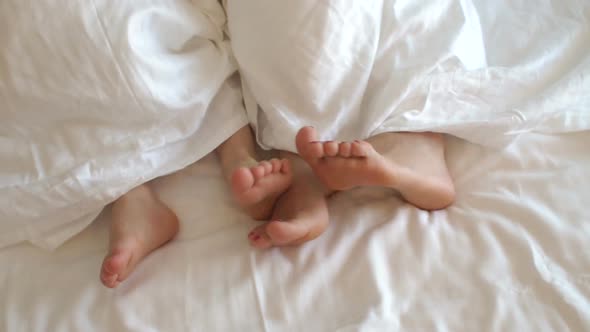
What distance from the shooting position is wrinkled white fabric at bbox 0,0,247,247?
0.62 meters

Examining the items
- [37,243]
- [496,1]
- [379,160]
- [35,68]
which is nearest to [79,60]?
[35,68]

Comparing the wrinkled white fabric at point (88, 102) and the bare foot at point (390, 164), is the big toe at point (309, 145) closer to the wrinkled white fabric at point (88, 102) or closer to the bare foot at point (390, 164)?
the bare foot at point (390, 164)

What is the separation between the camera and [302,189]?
68cm

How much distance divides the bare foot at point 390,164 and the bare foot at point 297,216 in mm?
36

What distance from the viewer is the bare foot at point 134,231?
1.96ft

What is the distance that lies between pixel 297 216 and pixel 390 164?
0.13 m

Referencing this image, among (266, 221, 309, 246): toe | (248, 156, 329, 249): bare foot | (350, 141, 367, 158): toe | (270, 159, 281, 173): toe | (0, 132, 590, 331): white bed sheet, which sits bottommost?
(0, 132, 590, 331): white bed sheet

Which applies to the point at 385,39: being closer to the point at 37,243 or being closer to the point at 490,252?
the point at 490,252

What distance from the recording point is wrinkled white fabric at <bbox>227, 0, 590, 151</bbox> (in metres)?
0.65

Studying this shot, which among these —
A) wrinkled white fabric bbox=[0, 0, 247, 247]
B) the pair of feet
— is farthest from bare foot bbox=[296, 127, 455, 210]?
wrinkled white fabric bbox=[0, 0, 247, 247]

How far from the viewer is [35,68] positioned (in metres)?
0.62

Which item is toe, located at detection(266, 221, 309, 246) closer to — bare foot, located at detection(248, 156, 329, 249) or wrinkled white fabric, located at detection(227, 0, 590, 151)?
bare foot, located at detection(248, 156, 329, 249)

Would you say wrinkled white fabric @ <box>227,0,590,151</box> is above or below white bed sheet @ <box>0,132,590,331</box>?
above

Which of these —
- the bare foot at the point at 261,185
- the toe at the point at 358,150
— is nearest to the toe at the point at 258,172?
the bare foot at the point at 261,185
